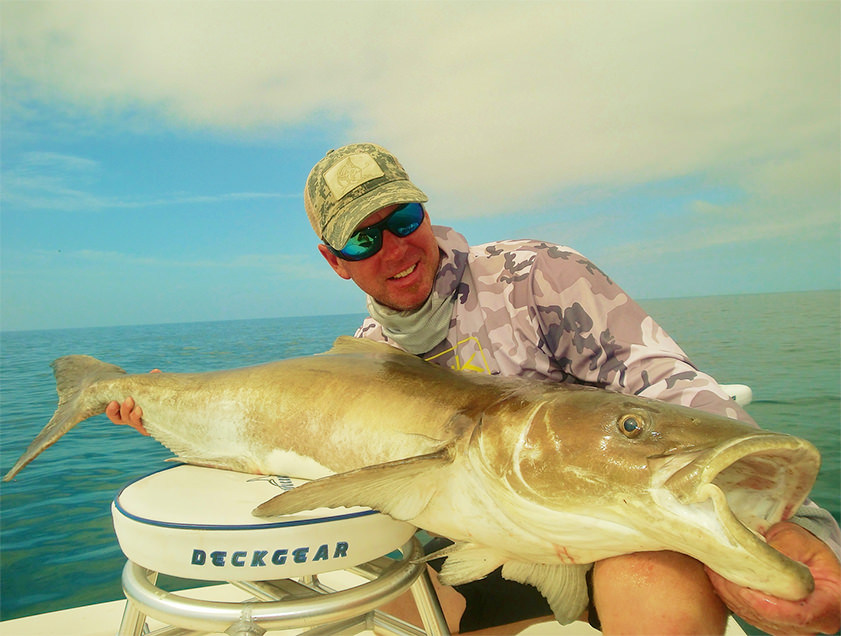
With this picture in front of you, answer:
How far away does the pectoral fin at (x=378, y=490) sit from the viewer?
1499 millimetres

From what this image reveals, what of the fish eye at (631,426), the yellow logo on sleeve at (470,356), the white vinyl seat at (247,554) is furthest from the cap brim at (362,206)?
the fish eye at (631,426)

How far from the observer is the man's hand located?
1.17m

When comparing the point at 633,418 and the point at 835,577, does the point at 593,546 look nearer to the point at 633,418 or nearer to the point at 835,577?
the point at 633,418

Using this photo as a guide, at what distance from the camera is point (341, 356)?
2.27m

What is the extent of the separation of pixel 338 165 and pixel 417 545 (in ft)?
5.61

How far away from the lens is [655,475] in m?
1.27

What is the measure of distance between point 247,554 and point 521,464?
2.50ft

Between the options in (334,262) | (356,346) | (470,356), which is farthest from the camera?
(334,262)

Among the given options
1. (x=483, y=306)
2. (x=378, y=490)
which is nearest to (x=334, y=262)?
(x=483, y=306)

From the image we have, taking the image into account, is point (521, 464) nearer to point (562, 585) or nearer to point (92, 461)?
point (562, 585)

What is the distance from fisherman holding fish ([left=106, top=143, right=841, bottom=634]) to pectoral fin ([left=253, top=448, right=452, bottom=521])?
76 centimetres

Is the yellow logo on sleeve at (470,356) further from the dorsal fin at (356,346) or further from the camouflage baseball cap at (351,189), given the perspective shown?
the camouflage baseball cap at (351,189)

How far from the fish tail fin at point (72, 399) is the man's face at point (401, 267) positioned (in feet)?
4.61

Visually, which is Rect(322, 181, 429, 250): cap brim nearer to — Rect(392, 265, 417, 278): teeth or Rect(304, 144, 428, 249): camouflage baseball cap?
Rect(304, 144, 428, 249): camouflage baseball cap
